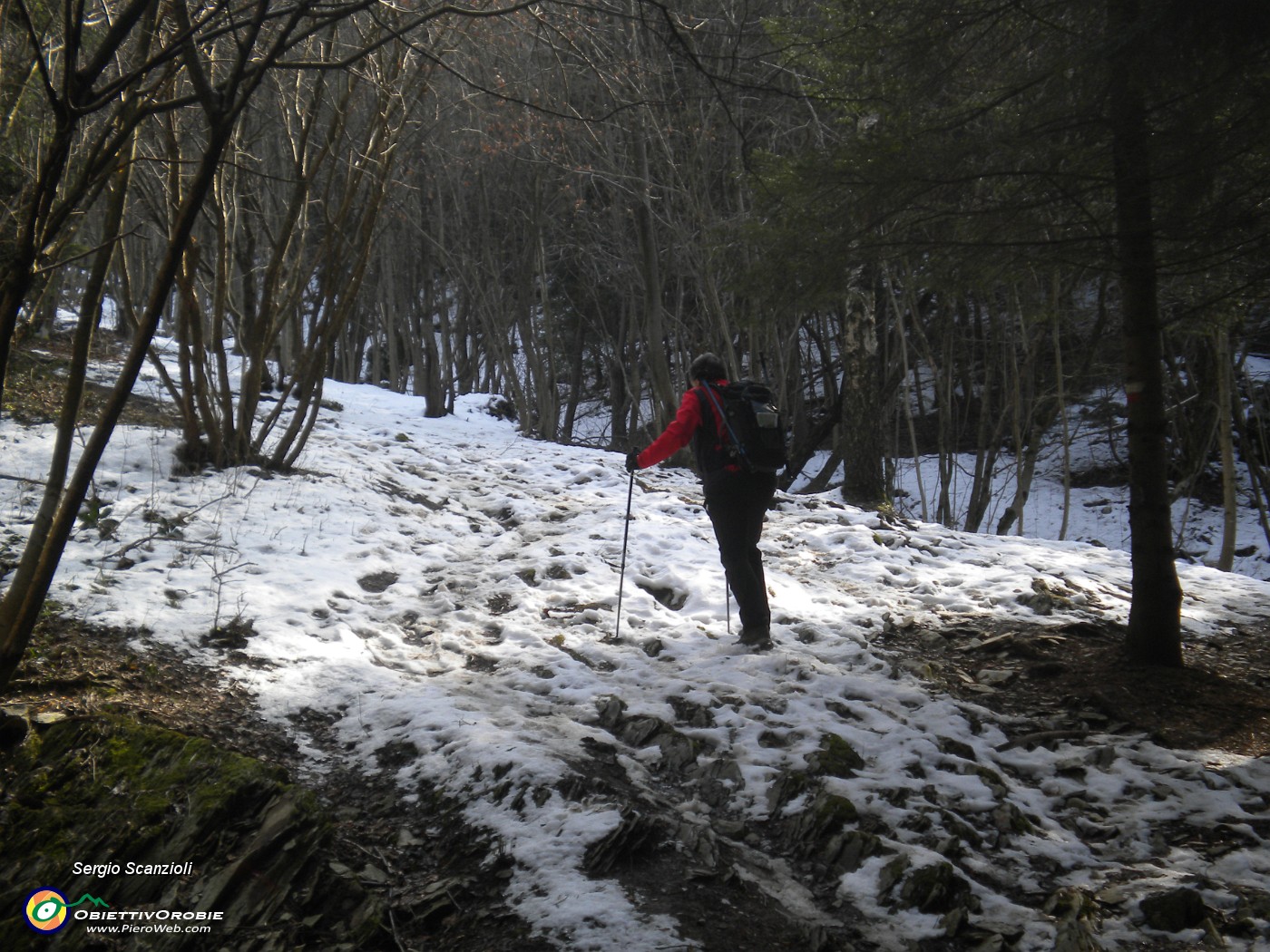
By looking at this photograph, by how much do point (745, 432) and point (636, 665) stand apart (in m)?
1.66

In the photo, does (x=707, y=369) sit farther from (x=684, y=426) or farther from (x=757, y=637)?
(x=757, y=637)

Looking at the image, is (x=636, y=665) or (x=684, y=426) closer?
(x=636, y=665)

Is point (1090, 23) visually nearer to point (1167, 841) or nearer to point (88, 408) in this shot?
point (1167, 841)

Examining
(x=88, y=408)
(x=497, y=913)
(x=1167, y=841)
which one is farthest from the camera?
(x=88, y=408)

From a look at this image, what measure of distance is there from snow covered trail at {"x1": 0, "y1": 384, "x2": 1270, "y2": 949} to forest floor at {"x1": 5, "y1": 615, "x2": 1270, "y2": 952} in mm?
150

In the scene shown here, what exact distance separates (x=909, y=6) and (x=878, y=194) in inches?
40.4

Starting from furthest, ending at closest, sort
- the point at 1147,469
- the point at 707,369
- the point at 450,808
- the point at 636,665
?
the point at 707,369, the point at 636,665, the point at 1147,469, the point at 450,808

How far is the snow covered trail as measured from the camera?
133 inches

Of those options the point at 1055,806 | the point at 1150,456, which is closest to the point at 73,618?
the point at 1055,806

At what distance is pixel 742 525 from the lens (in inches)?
219

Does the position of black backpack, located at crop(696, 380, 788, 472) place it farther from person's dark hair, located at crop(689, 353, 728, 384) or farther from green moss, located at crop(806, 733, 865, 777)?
green moss, located at crop(806, 733, 865, 777)

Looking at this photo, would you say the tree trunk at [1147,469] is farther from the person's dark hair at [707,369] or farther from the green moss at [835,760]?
the person's dark hair at [707,369]

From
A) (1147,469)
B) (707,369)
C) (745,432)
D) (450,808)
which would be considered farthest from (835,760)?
(707,369)

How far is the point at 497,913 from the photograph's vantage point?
9.57ft
